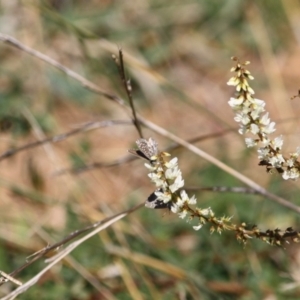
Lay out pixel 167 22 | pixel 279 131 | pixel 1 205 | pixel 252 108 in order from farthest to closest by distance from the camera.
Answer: pixel 167 22 < pixel 279 131 < pixel 1 205 < pixel 252 108

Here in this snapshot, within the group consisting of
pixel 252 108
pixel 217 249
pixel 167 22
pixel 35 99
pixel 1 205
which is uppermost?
pixel 167 22

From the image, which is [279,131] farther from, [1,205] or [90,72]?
[1,205]

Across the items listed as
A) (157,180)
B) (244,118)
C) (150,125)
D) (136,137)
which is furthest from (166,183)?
(136,137)

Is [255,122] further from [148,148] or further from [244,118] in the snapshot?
[148,148]

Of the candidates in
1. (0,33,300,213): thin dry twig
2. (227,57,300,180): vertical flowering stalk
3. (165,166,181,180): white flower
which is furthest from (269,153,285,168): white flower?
(0,33,300,213): thin dry twig

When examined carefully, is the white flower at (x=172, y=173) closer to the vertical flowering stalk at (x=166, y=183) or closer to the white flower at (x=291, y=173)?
the vertical flowering stalk at (x=166, y=183)

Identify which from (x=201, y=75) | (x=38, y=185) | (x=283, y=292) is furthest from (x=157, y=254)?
(x=201, y=75)
